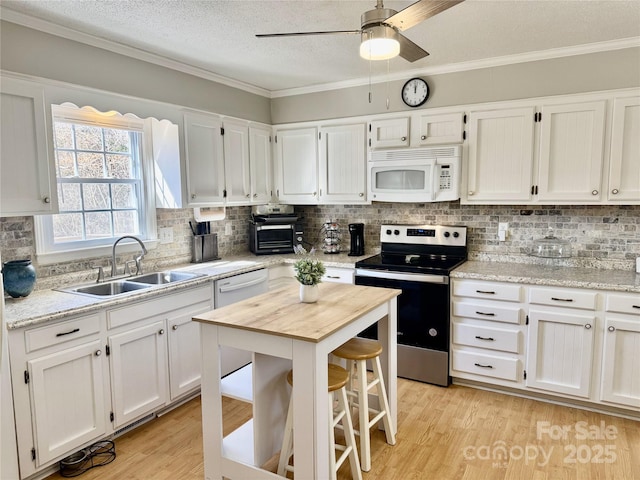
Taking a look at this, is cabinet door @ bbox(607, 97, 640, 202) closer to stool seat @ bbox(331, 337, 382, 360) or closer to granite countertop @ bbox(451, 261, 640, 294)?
granite countertop @ bbox(451, 261, 640, 294)

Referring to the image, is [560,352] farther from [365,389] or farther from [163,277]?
[163,277]

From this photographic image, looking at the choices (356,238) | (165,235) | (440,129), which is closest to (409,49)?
(440,129)

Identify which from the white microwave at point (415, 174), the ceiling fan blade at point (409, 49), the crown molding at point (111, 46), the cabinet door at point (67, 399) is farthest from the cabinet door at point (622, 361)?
the crown molding at point (111, 46)

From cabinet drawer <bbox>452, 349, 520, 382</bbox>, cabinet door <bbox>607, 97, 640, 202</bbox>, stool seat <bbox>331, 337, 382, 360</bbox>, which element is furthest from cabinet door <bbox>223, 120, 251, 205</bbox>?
cabinet door <bbox>607, 97, 640, 202</bbox>

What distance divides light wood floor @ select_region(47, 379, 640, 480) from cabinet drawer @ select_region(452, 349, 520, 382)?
176mm

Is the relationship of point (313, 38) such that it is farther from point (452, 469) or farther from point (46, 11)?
point (452, 469)

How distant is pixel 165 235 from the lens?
3502 millimetres

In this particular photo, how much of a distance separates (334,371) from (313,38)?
2.01 metres

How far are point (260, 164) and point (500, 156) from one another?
82.5 inches

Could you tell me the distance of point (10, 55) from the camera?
2.29 meters

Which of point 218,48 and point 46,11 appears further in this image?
point 218,48

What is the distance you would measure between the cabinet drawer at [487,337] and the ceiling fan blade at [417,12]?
2.16m

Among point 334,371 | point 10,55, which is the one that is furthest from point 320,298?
point 10,55

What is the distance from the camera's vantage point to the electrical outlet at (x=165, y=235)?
3465 mm
